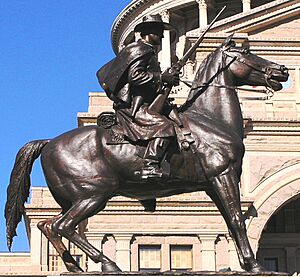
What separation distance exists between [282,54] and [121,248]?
10528 mm

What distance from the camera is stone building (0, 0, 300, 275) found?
113 feet

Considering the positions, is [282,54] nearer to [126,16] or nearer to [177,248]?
[177,248]

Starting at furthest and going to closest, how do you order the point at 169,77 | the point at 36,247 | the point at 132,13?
the point at 132,13 < the point at 36,247 < the point at 169,77

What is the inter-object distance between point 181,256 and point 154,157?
22541mm

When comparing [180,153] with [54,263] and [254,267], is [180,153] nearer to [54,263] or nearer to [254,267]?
[254,267]

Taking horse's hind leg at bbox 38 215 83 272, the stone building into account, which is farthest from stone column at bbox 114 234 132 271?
horse's hind leg at bbox 38 215 83 272

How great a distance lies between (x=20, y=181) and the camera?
13.2 meters

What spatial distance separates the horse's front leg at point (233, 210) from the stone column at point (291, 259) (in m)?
27.2

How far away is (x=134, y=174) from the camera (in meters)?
12.6

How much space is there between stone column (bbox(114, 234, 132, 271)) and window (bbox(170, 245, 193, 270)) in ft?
5.37

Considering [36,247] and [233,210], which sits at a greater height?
[36,247]

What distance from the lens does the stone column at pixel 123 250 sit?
110 ft

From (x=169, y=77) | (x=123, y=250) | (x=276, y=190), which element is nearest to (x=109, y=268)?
(x=169, y=77)

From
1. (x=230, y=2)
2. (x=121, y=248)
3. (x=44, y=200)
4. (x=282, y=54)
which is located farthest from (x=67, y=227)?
(x=230, y=2)
